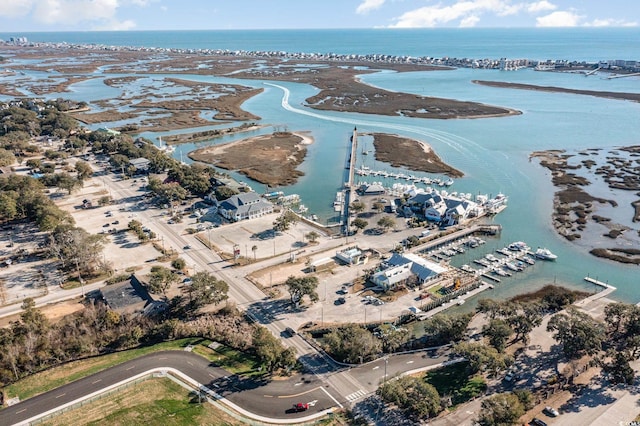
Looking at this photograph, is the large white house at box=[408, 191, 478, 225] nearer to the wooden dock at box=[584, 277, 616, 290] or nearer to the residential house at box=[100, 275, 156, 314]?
the wooden dock at box=[584, 277, 616, 290]

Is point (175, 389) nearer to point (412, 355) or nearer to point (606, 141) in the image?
point (412, 355)

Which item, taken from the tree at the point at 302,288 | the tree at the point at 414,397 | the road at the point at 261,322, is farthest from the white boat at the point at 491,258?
the tree at the point at 414,397

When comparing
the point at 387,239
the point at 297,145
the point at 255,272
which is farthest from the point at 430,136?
the point at 255,272

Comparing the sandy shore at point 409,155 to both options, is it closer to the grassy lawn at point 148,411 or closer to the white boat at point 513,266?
the white boat at point 513,266

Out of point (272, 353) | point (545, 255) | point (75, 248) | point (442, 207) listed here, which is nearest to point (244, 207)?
point (75, 248)

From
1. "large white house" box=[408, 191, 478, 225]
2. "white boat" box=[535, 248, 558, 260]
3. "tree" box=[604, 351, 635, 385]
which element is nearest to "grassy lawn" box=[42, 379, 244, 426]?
"tree" box=[604, 351, 635, 385]

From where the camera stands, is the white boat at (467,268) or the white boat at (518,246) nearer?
the white boat at (467,268)
